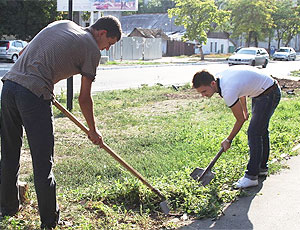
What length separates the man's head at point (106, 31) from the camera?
359cm

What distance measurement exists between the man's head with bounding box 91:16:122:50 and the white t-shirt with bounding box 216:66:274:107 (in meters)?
1.37

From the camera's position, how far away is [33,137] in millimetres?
3482

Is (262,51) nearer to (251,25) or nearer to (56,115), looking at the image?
(251,25)

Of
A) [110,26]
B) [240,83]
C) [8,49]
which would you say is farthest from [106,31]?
[8,49]

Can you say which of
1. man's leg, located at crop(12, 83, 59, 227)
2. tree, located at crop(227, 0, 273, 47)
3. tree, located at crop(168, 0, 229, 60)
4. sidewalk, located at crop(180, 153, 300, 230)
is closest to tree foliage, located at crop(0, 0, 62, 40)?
tree, located at crop(168, 0, 229, 60)

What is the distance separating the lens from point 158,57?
43094mm

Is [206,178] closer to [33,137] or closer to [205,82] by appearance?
[205,82]

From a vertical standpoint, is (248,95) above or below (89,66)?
below

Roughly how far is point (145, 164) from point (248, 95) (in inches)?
67.5

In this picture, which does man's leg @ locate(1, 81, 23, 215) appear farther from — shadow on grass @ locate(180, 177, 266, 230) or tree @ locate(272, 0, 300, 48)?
tree @ locate(272, 0, 300, 48)

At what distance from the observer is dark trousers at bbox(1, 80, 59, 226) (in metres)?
3.45

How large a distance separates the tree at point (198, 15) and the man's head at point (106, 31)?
36.8 meters

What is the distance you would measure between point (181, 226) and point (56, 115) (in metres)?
5.76

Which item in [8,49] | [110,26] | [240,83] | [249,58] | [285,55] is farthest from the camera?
[285,55]
